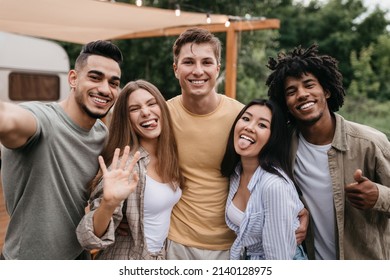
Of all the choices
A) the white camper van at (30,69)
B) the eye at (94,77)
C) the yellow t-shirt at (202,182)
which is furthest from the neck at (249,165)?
the white camper van at (30,69)

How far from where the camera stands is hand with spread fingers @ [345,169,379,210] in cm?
172

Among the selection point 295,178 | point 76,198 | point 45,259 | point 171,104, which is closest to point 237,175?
point 295,178

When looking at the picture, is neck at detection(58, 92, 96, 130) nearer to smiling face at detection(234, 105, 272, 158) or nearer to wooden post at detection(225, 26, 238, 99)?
smiling face at detection(234, 105, 272, 158)

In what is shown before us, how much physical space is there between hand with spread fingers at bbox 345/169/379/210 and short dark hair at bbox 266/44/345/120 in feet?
1.60

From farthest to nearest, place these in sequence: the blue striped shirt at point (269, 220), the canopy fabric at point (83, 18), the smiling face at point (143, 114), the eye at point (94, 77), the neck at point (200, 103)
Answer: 1. the canopy fabric at point (83, 18)
2. the neck at point (200, 103)
3. the smiling face at point (143, 114)
4. the eye at point (94, 77)
5. the blue striped shirt at point (269, 220)

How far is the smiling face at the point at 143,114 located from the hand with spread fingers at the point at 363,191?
0.93 meters

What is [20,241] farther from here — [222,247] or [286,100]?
[286,100]

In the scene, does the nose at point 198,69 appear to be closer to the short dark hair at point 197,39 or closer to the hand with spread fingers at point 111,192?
the short dark hair at point 197,39

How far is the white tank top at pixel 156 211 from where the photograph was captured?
1.76 m

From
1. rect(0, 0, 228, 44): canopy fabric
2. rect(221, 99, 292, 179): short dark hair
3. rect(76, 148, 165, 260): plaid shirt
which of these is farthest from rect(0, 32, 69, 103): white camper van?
rect(221, 99, 292, 179): short dark hair

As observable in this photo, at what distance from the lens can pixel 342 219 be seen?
1.83m

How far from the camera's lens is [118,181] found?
5.12 ft

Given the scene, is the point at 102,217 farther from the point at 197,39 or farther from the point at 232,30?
the point at 232,30

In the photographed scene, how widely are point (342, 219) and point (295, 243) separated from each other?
1.02 ft
